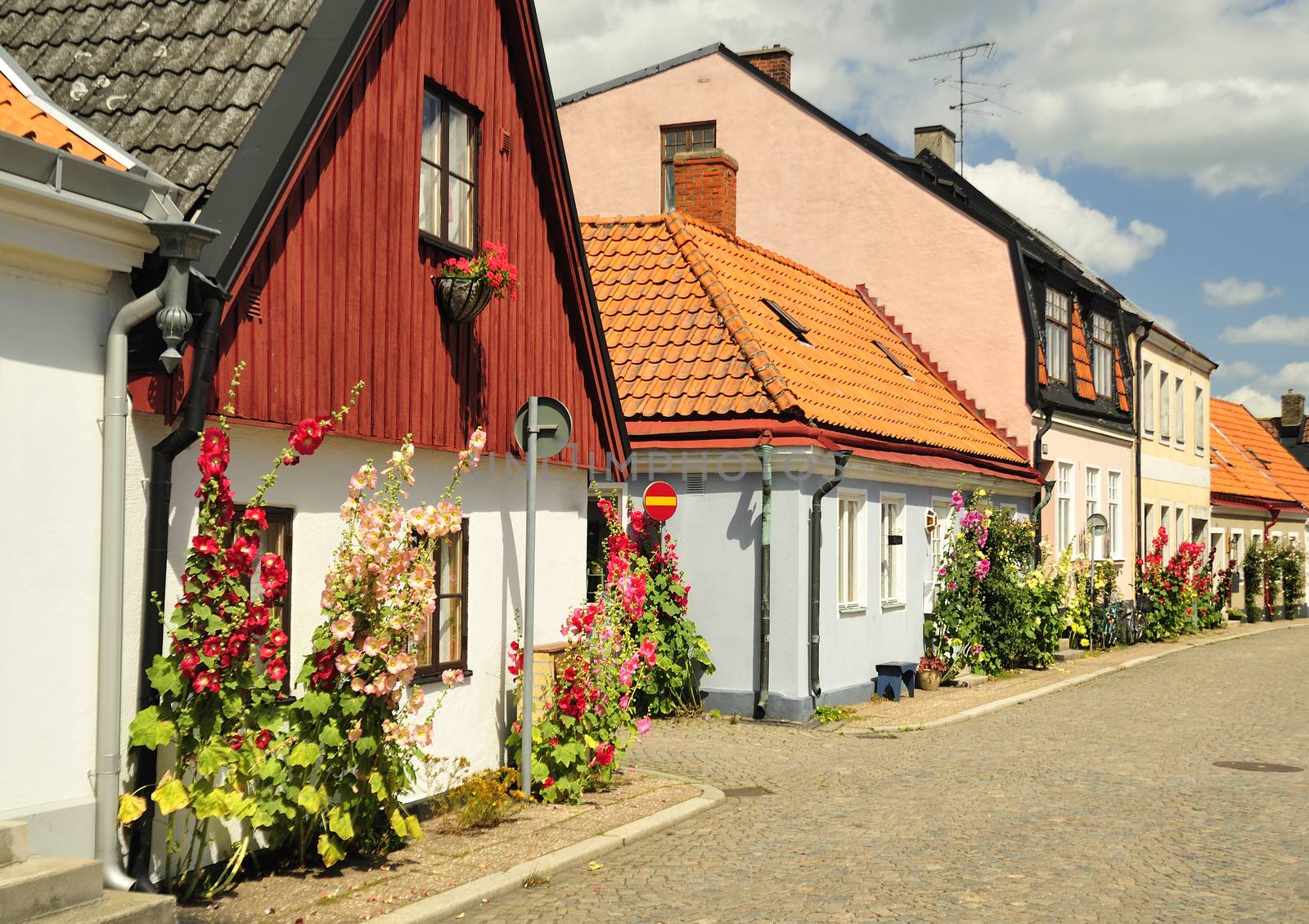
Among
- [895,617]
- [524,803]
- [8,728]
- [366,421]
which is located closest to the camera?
[8,728]

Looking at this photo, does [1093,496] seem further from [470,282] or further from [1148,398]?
[470,282]

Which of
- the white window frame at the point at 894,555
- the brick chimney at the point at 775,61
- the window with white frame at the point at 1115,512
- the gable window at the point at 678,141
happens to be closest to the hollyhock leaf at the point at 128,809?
the white window frame at the point at 894,555

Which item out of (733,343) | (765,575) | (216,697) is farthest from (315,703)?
(733,343)

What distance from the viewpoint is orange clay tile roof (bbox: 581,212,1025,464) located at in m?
15.9

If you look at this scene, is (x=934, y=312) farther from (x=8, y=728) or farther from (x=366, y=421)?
(x=8, y=728)

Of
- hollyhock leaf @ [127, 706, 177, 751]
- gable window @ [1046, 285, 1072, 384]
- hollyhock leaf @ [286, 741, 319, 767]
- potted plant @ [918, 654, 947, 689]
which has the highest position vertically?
gable window @ [1046, 285, 1072, 384]

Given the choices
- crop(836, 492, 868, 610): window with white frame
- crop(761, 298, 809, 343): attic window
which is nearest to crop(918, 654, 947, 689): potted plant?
crop(836, 492, 868, 610): window with white frame

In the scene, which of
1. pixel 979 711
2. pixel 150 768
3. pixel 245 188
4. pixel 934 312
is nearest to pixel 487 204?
pixel 245 188

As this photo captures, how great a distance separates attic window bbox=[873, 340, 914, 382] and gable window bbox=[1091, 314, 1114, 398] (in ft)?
22.3

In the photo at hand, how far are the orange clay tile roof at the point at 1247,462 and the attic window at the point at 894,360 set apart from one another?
18.6 m

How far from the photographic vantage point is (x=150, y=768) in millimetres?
7008

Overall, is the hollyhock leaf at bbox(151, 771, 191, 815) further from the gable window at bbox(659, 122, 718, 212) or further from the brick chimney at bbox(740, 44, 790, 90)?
the brick chimney at bbox(740, 44, 790, 90)

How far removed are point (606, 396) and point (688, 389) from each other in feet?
12.4

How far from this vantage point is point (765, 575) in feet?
49.4
